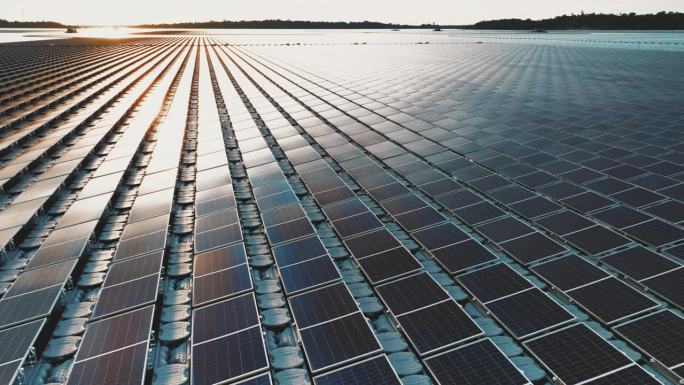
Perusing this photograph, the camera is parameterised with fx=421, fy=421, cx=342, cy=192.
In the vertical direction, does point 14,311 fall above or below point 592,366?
below

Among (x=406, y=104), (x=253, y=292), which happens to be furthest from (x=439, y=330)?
(x=406, y=104)

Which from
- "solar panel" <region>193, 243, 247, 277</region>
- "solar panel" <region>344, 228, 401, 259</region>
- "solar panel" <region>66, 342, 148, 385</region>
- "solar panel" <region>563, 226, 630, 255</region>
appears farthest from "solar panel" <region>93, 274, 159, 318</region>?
"solar panel" <region>563, 226, 630, 255</region>

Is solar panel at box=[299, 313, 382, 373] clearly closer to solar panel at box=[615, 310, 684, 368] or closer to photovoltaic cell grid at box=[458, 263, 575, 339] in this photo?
photovoltaic cell grid at box=[458, 263, 575, 339]

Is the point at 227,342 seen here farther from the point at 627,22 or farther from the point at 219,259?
the point at 627,22

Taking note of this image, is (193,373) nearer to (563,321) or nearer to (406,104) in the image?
(563,321)

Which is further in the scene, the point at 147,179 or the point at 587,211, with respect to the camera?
the point at 147,179

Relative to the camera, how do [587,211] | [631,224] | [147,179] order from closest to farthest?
[631,224] → [587,211] → [147,179]

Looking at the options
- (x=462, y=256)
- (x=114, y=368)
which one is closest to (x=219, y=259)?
(x=114, y=368)
